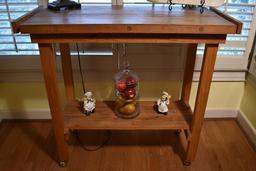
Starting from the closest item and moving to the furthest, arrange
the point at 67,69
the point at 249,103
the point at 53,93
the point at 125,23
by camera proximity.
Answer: the point at 125,23 < the point at 53,93 < the point at 67,69 < the point at 249,103

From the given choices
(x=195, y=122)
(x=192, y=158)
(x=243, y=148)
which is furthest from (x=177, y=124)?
(x=243, y=148)

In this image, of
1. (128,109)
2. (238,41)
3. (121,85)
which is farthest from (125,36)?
(238,41)

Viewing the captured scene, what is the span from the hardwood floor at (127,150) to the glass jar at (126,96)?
264mm

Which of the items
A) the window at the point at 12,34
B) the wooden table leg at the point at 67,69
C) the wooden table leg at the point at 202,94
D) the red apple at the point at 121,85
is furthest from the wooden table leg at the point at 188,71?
the window at the point at 12,34

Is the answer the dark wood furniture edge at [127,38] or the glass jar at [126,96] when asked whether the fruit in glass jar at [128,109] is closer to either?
the glass jar at [126,96]

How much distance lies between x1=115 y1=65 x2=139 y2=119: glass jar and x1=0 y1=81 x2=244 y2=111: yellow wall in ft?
0.86

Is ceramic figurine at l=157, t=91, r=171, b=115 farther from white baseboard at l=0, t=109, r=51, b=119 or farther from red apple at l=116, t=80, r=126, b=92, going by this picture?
white baseboard at l=0, t=109, r=51, b=119

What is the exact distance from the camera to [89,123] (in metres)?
1.18

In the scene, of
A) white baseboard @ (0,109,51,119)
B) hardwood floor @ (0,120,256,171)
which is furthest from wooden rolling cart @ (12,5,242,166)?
white baseboard @ (0,109,51,119)

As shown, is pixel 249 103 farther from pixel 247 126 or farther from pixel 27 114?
pixel 27 114

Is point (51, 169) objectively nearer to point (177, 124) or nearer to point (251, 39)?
point (177, 124)

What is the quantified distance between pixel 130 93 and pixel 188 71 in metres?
0.35

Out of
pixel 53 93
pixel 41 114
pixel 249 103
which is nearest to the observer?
pixel 53 93

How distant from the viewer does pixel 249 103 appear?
59.0 inches
